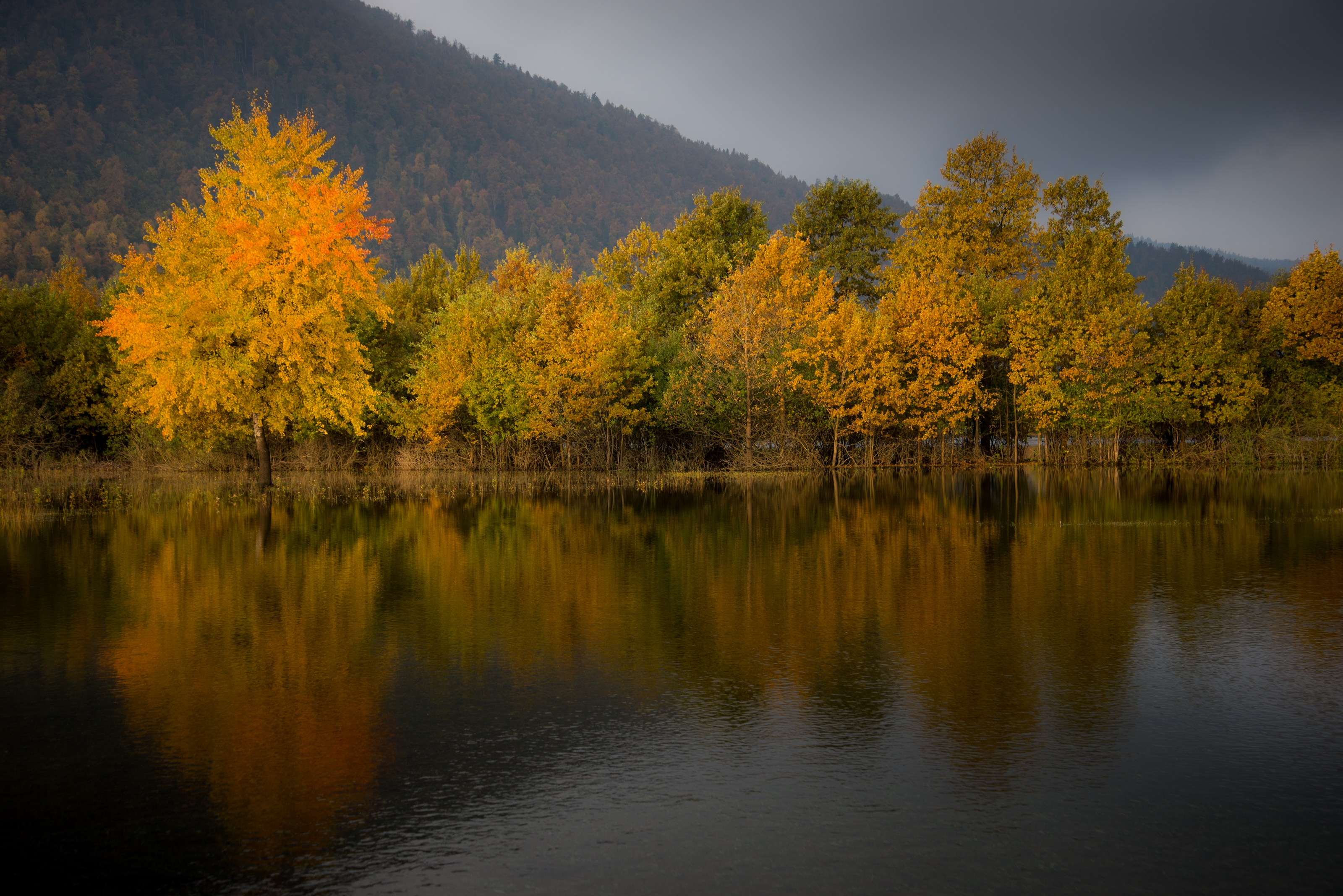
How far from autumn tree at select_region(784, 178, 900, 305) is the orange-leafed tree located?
34.1 meters

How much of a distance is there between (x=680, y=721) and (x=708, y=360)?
3298 centimetres

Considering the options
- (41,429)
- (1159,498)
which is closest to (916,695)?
(1159,498)

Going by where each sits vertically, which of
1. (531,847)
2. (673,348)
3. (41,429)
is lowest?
(531,847)

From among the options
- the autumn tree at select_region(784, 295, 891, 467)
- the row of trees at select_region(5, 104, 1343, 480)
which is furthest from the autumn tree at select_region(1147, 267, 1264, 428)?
the autumn tree at select_region(784, 295, 891, 467)

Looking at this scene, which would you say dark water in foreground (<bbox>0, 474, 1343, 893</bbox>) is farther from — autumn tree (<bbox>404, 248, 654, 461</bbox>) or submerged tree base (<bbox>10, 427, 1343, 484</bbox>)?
submerged tree base (<bbox>10, 427, 1343, 484</bbox>)

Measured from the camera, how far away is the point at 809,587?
12500 mm

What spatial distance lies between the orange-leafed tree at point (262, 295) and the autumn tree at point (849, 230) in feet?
112

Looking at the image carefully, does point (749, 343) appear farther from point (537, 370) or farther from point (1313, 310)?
point (1313, 310)

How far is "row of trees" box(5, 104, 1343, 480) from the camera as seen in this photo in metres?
31.6

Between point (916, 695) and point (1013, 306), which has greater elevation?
point (1013, 306)

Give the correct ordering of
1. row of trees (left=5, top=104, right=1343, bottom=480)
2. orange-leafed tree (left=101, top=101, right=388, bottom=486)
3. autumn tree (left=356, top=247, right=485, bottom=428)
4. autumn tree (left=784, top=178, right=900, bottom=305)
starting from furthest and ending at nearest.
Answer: autumn tree (left=784, top=178, right=900, bottom=305) < autumn tree (left=356, top=247, right=485, bottom=428) < row of trees (left=5, top=104, right=1343, bottom=480) < orange-leafed tree (left=101, top=101, right=388, bottom=486)

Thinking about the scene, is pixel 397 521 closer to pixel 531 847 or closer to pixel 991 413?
pixel 531 847

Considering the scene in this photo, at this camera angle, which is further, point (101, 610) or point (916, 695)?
point (101, 610)

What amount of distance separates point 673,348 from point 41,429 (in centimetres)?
2637
